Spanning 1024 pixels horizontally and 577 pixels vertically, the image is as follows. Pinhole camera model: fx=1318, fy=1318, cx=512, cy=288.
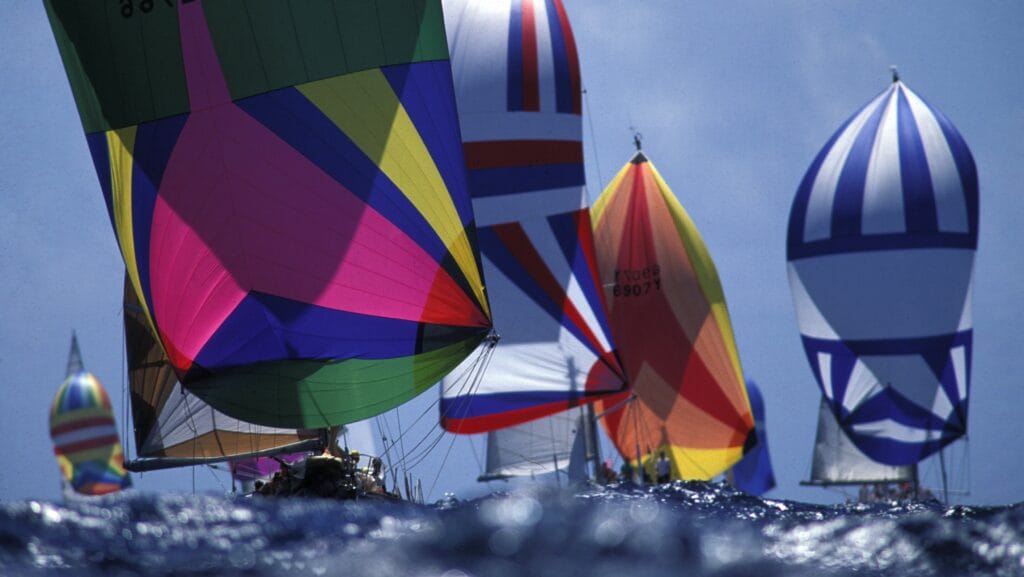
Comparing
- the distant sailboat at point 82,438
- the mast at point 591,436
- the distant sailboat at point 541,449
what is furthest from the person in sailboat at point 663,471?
the distant sailboat at point 82,438

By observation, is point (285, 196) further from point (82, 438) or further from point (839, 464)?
point (82, 438)

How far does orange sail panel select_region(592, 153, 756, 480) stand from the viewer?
22.3m

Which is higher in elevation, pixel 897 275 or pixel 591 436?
pixel 897 275

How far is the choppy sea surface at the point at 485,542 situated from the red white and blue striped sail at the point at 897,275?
663 inches

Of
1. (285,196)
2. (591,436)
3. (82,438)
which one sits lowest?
(591,436)

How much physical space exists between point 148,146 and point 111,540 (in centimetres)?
648

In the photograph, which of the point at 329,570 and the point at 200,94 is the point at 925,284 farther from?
the point at 329,570

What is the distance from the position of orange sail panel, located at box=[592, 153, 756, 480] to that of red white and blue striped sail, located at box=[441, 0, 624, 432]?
153 inches

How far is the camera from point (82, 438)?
43.6m

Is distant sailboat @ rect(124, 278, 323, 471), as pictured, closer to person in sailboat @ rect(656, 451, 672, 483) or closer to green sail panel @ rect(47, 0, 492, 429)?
green sail panel @ rect(47, 0, 492, 429)

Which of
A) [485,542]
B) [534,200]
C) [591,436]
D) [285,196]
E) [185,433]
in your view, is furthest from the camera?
[591,436]

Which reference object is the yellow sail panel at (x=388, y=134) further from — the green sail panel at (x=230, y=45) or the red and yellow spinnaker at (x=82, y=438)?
the red and yellow spinnaker at (x=82, y=438)

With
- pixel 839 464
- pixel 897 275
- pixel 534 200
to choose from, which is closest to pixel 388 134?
pixel 534 200

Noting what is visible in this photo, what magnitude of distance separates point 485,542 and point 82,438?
4111 cm
